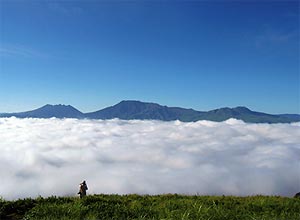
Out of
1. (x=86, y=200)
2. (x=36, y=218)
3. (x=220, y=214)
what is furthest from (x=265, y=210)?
(x=36, y=218)

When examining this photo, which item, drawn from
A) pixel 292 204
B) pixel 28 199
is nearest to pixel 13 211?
pixel 28 199

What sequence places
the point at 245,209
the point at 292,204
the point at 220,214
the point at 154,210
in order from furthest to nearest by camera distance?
the point at 292,204, the point at 245,209, the point at 154,210, the point at 220,214

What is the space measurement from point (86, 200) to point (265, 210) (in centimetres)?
707

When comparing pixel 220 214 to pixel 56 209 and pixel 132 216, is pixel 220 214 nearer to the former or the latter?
pixel 132 216

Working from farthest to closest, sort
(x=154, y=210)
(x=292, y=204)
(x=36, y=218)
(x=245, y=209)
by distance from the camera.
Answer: (x=292, y=204)
(x=245, y=209)
(x=154, y=210)
(x=36, y=218)

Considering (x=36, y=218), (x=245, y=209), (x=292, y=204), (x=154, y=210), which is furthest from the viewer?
(x=292, y=204)

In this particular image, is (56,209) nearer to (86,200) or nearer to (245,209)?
(86,200)

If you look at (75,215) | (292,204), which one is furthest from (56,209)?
(292,204)

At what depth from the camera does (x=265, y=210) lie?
48.4 ft

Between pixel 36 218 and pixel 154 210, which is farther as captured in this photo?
pixel 154 210

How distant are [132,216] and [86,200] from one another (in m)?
3.80

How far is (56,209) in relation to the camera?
12469 millimetres

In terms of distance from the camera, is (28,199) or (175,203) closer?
(175,203)

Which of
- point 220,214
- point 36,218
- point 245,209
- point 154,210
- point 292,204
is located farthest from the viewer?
point 292,204
